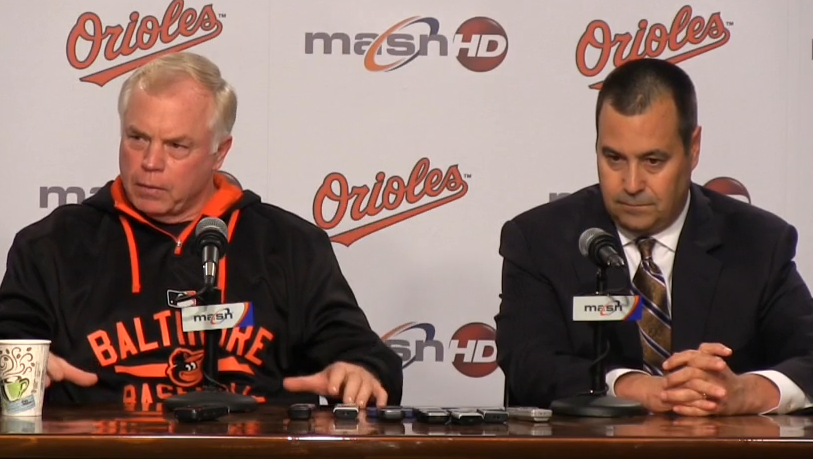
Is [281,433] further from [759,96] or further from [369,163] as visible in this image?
[759,96]

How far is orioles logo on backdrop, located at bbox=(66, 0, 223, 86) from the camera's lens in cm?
404

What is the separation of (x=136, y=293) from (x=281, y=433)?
47.5 inches

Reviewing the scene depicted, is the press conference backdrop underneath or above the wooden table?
above

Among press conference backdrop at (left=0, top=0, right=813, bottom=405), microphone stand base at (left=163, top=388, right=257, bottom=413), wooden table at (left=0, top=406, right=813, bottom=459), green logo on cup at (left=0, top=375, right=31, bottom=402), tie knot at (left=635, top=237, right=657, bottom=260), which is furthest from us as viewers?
press conference backdrop at (left=0, top=0, right=813, bottom=405)

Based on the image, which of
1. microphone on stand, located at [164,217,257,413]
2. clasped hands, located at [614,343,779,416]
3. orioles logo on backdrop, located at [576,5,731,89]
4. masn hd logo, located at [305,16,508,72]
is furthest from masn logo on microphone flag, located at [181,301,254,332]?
orioles logo on backdrop, located at [576,5,731,89]

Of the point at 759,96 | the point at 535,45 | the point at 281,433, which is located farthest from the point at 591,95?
the point at 281,433

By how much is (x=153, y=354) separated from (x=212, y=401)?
0.65 m

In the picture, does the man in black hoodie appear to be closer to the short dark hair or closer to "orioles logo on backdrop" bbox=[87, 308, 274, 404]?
"orioles logo on backdrop" bbox=[87, 308, 274, 404]

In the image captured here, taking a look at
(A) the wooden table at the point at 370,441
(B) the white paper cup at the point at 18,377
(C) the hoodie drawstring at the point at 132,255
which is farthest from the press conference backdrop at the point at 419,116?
(A) the wooden table at the point at 370,441

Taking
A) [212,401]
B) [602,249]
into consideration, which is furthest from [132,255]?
[602,249]

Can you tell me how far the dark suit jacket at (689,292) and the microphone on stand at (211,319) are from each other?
2.64 feet

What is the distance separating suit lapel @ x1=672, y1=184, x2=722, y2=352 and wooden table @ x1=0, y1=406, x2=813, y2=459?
90 centimetres

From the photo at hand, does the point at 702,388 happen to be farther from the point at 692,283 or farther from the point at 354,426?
the point at 354,426

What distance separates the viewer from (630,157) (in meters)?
3.07
